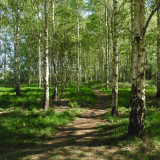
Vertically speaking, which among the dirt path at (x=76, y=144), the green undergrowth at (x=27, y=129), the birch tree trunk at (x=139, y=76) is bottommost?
the dirt path at (x=76, y=144)

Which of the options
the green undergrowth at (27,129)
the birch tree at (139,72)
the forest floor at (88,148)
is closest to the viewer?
the forest floor at (88,148)

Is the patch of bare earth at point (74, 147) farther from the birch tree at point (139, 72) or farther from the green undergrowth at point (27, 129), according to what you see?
the birch tree at point (139, 72)

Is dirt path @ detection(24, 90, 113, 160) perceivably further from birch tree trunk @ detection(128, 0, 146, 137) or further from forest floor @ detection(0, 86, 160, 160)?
birch tree trunk @ detection(128, 0, 146, 137)

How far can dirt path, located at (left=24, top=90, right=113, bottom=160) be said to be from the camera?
399 centimetres

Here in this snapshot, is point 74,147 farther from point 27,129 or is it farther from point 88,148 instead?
point 27,129

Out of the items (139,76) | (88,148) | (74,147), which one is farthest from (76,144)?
(139,76)

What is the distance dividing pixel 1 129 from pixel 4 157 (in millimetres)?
1992

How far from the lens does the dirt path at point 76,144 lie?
157 inches

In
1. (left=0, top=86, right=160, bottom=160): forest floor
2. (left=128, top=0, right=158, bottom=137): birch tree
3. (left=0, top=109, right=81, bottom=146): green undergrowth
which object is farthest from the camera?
(left=0, top=109, right=81, bottom=146): green undergrowth

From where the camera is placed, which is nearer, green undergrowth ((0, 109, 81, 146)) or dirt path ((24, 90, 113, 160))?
dirt path ((24, 90, 113, 160))

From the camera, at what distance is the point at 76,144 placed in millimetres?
4742

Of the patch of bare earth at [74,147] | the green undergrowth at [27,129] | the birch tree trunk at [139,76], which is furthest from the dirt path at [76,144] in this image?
the birch tree trunk at [139,76]

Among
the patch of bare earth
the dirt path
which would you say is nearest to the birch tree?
the patch of bare earth

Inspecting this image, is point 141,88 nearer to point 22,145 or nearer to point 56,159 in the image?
point 56,159
